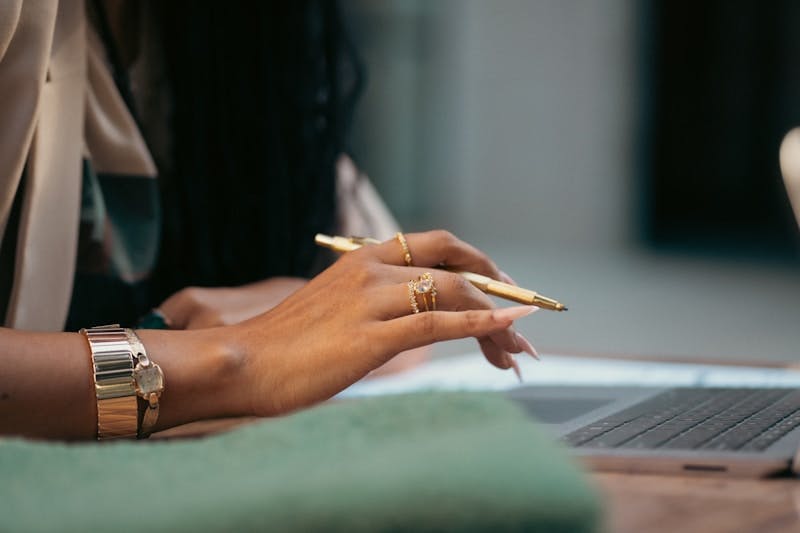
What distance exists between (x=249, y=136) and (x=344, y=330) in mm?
600

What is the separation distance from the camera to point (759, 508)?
1.77 feet

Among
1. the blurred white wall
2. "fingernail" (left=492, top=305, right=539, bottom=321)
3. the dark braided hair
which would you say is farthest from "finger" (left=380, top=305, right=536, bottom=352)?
the blurred white wall

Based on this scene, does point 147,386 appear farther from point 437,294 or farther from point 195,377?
point 437,294

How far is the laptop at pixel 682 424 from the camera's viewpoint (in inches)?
23.9

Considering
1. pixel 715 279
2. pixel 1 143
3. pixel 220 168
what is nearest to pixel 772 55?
pixel 715 279

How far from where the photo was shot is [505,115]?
7246 millimetres

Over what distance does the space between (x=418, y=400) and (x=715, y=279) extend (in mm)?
5117

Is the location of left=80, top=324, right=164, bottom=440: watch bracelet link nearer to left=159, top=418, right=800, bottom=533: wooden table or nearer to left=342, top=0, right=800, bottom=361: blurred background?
left=159, top=418, right=800, bottom=533: wooden table

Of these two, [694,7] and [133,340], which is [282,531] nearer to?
[133,340]

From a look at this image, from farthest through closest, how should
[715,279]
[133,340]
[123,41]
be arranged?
[715,279]
[123,41]
[133,340]

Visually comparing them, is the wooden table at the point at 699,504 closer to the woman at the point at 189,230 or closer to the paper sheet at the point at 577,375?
the woman at the point at 189,230

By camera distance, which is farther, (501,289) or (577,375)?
(577,375)

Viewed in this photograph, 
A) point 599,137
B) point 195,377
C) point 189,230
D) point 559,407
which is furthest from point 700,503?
point 599,137

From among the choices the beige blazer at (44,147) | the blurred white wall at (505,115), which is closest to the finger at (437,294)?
the beige blazer at (44,147)
